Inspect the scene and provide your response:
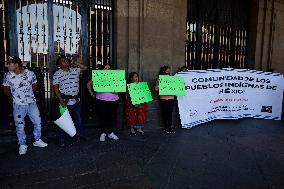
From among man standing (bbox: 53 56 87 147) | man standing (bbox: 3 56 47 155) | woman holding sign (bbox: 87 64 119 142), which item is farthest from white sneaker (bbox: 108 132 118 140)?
man standing (bbox: 3 56 47 155)

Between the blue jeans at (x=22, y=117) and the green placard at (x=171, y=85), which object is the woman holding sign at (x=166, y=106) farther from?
the blue jeans at (x=22, y=117)

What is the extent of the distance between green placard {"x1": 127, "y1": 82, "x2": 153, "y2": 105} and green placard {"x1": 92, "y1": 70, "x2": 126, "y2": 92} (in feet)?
0.86

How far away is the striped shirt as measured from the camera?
554 centimetres

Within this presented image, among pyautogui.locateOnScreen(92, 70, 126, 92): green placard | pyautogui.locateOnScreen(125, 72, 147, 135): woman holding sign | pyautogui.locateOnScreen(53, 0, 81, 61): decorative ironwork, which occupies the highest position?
pyautogui.locateOnScreen(53, 0, 81, 61): decorative ironwork

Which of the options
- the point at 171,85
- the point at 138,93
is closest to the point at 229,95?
the point at 171,85

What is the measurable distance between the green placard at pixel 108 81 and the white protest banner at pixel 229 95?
1707 mm

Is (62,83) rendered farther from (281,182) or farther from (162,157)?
(281,182)

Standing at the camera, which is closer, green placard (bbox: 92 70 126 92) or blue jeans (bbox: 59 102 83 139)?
blue jeans (bbox: 59 102 83 139)

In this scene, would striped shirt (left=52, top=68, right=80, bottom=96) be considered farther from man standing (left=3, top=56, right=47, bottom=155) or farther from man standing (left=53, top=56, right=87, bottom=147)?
man standing (left=3, top=56, right=47, bottom=155)

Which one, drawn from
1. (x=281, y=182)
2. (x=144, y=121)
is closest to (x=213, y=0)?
(x=144, y=121)

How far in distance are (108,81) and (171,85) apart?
1.64 metres

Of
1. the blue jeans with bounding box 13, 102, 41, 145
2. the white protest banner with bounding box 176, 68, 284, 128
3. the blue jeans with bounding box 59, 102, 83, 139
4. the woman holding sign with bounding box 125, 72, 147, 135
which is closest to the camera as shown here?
the blue jeans with bounding box 13, 102, 41, 145

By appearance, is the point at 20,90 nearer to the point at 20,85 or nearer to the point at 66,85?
the point at 20,85

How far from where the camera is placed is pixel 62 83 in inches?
219
